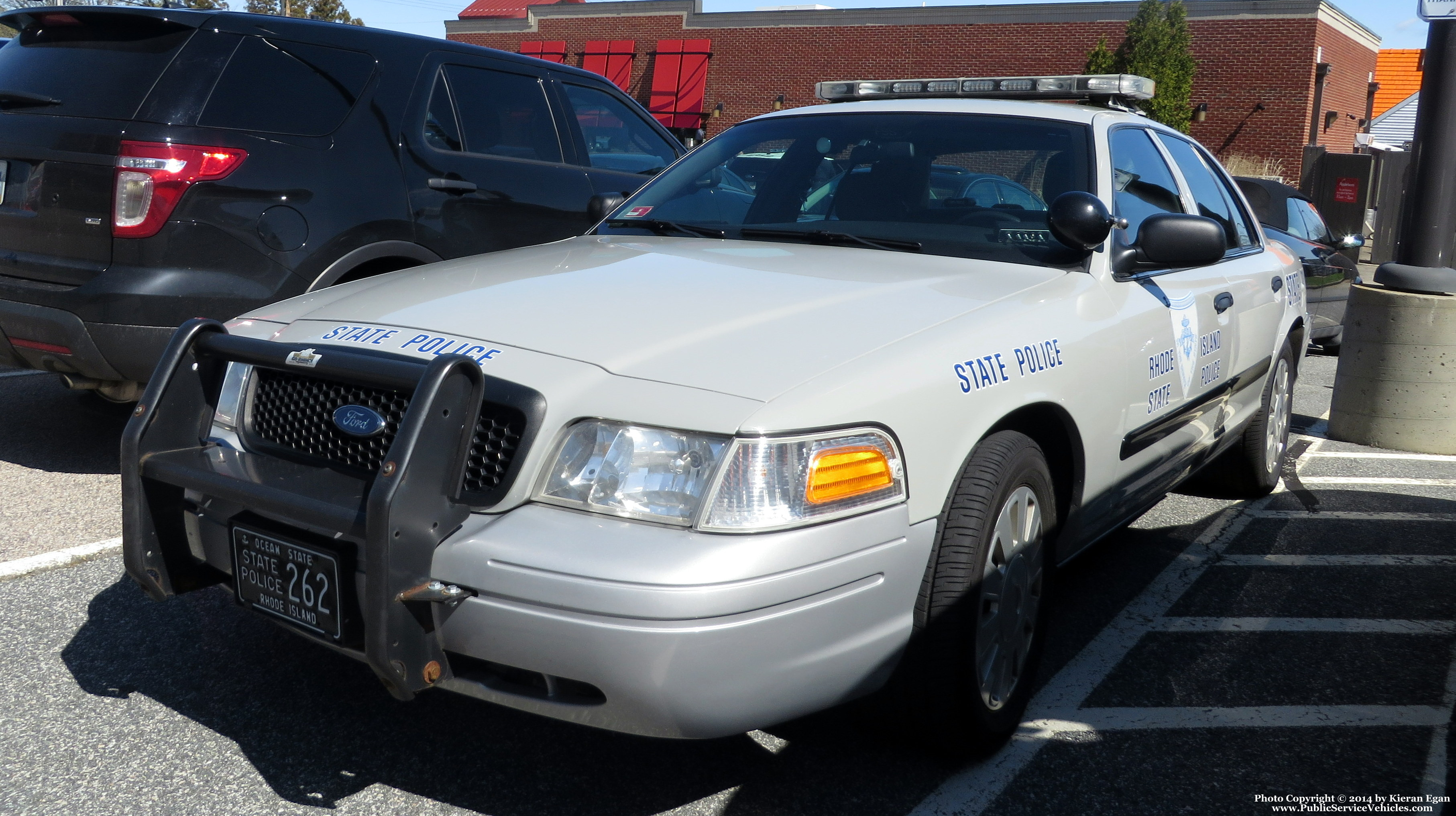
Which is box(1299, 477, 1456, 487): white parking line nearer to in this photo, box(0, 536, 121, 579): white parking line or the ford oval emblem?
the ford oval emblem

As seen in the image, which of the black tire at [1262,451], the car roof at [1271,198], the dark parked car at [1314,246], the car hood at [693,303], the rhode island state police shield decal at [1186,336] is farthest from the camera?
the car roof at [1271,198]

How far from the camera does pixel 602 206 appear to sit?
433cm

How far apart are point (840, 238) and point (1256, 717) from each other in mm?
1756

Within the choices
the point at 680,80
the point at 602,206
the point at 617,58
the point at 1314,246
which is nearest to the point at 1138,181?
the point at 602,206

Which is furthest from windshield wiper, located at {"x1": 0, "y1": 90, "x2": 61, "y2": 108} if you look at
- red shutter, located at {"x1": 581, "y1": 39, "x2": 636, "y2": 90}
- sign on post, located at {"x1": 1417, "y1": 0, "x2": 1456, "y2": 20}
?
red shutter, located at {"x1": 581, "y1": 39, "x2": 636, "y2": 90}

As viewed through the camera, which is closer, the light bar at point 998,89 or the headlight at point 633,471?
the headlight at point 633,471

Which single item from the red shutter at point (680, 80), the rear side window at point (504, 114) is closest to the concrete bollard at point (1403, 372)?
the rear side window at point (504, 114)

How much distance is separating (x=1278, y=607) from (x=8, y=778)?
3.72 m

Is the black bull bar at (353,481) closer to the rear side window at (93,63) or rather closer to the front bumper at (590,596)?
the front bumper at (590,596)

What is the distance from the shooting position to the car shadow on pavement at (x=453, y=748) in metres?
Result: 2.65

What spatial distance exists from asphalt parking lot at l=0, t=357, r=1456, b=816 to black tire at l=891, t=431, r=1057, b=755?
140mm

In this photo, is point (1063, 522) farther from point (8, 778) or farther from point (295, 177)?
point (295, 177)

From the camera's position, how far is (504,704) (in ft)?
7.49

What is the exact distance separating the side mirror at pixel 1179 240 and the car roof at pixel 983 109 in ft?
1.78
